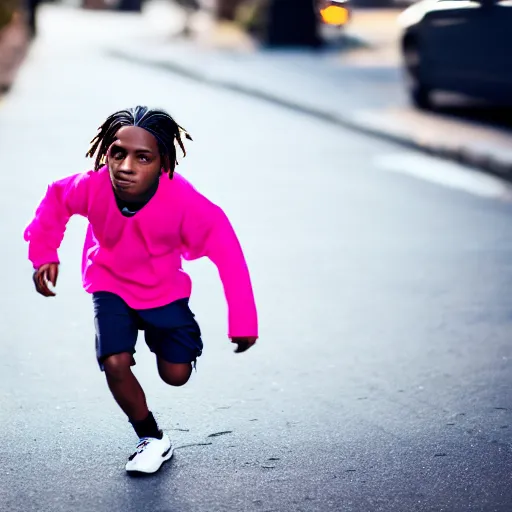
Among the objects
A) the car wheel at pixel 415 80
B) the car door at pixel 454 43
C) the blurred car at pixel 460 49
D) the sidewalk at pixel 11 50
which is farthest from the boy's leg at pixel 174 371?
the sidewalk at pixel 11 50

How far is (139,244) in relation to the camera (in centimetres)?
382

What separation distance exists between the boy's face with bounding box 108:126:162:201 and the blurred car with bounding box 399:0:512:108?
955cm

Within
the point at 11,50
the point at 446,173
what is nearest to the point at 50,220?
the point at 446,173

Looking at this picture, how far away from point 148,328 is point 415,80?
11.4m

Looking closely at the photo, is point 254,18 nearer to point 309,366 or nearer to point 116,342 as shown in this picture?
point 309,366

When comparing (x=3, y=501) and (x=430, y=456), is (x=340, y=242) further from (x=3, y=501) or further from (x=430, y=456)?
(x=3, y=501)

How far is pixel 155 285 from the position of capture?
3.87 meters

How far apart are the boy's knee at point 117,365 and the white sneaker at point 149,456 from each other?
0.32 metres

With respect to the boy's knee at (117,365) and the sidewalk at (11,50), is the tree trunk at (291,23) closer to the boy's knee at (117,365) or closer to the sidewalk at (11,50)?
the sidewalk at (11,50)

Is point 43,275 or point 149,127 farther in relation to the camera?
point 43,275

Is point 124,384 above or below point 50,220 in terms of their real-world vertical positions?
below

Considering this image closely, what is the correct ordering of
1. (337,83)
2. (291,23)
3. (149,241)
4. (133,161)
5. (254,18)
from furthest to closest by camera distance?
(254,18)
(291,23)
(337,83)
(149,241)
(133,161)

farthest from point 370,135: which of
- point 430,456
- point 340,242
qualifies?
point 430,456

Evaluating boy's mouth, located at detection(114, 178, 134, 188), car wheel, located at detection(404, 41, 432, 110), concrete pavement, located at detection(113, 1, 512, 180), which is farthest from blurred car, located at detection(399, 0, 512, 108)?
boy's mouth, located at detection(114, 178, 134, 188)
